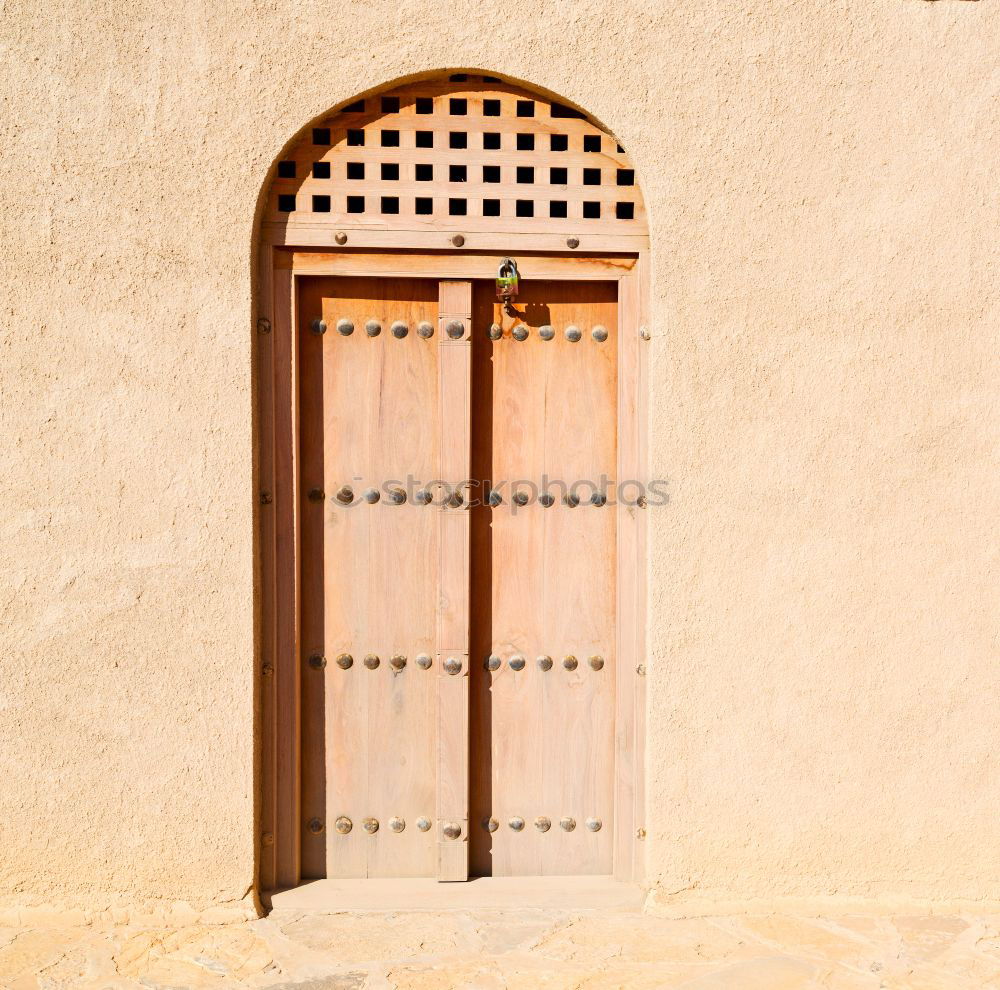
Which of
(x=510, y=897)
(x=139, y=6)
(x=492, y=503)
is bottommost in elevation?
(x=510, y=897)

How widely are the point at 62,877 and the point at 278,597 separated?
1.20 metres

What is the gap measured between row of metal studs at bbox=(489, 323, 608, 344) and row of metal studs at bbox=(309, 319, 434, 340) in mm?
238

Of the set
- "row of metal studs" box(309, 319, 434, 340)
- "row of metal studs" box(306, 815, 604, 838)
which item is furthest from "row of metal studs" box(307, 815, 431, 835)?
"row of metal studs" box(309, 319, 434, 340)

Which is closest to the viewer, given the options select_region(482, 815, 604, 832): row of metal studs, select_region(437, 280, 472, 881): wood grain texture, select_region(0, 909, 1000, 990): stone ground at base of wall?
select_region(0, 909, 1000, 990): stone ground at base of wall

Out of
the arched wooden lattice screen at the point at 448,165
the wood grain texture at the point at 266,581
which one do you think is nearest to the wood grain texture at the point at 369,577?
the wood grain texture at the point at 266,581

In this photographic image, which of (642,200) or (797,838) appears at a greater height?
(642,200)

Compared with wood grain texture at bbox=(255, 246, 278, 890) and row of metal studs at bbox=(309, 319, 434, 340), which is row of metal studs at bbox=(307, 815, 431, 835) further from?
row of metal studs at bbox=(309, 319, 434, 340)

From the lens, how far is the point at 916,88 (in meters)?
3.18

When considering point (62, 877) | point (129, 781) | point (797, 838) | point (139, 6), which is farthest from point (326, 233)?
point (797, 838)

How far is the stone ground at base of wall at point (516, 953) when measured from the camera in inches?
112

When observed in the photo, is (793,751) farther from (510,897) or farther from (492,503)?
(492,503)

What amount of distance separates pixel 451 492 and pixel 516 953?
156cm

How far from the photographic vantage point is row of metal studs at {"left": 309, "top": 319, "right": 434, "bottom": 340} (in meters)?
3.36

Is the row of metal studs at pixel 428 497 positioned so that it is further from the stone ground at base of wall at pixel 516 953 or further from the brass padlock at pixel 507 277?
the stone ground at base of wall at pixel 516 953
